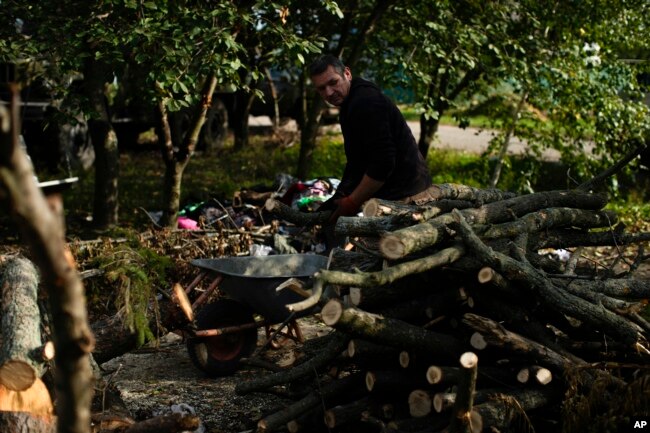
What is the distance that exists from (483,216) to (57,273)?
341 centimetres

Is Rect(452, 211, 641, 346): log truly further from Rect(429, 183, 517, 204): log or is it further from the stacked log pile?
Rect(429, 183, 517, 204): log

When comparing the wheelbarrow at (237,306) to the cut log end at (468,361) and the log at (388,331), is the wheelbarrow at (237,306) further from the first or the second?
the cut log end at (468,361)

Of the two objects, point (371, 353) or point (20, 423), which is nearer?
point (20, 423)

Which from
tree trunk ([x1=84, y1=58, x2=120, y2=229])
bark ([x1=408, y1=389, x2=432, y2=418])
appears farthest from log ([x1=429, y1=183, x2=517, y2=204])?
tree trunk ([x1=84, y1=58, x2=120, y2=229])

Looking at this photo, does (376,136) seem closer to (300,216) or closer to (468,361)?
(300,216)

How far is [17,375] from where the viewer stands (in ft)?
12.9

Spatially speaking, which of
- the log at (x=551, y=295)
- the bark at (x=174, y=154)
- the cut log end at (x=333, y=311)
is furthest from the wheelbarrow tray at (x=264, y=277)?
the bark at (x=174, y=154)

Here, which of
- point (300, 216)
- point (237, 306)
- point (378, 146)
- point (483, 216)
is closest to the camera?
point (483, 216)

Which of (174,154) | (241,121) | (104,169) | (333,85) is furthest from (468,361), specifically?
(241,121)

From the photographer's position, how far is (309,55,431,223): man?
575cm

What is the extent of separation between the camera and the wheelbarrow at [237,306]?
19.2 feet

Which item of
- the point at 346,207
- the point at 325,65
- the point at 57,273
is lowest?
the point at 346,207

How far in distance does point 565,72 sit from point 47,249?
8.22m

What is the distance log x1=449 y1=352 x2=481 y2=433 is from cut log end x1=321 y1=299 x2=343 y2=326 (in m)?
0.62
